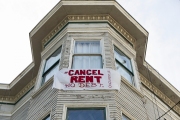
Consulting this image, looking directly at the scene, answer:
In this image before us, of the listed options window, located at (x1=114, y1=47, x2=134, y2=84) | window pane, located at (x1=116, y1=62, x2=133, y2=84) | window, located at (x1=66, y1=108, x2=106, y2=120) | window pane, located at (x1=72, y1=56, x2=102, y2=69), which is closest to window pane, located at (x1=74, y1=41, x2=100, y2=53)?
window pane, located at (x1=72, y1=56, x2=102, y2=69)

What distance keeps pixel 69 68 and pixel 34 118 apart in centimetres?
201

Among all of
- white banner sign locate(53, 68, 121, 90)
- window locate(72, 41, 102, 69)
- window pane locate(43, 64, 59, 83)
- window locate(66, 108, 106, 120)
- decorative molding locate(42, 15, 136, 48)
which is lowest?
window locate(66, 108, 106, 120)

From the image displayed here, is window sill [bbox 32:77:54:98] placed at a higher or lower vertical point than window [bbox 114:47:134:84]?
lower

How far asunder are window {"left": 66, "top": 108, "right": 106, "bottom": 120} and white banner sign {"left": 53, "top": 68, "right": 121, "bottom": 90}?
86 centimetres

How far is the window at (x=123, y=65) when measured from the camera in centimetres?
1098

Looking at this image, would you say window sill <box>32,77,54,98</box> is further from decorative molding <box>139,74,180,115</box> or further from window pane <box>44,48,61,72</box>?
decorative molding <box>139,74,180,115</box>

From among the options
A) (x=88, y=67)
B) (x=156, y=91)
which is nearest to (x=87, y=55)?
(x=88, y=67)

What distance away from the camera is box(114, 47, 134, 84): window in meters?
11.0

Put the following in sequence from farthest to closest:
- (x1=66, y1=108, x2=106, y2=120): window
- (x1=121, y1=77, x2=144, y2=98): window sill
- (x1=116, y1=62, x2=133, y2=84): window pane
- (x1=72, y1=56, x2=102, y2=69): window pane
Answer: (x1=116, y1=62, x2=133, y2=84): window pane
(x1=72, y1=56, x2=102, y2=69): window pane
(x1=121, y1=77, x2=144, y2=98): window sill
(x1=66, y1=108, x2=106, y2=120): window

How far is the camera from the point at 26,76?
47.2ft

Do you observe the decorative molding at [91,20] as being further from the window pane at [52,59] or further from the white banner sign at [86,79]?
the white banner sign at [86,79]

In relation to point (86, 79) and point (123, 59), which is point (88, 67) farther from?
point (123, 59)

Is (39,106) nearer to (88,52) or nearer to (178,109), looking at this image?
(88,52)

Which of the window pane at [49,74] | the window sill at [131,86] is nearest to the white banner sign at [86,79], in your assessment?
the window sill at [131,86]
